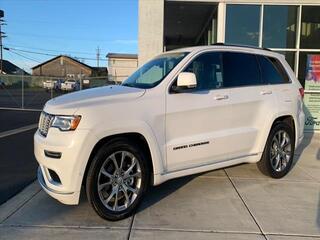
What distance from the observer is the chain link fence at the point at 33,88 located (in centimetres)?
2510

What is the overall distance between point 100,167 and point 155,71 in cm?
176

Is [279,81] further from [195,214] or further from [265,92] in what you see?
[195,214]

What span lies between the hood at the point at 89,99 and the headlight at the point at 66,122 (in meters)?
0.07

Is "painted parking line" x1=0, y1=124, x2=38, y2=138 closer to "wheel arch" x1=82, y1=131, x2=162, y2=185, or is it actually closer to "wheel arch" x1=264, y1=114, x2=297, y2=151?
"wheel arch" x1=82, y1=131, x2=162, y2=185

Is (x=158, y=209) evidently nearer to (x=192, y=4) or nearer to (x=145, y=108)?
(x=145, y=108)

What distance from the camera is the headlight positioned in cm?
467

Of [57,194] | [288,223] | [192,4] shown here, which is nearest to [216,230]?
[288,223]

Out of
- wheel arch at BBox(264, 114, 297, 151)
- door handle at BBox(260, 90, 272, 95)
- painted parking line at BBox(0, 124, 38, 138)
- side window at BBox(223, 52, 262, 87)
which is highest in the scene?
side window at BBox(223, 52, 262, 87)

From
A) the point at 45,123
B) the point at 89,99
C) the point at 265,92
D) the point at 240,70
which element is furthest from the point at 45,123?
the point at 265,92

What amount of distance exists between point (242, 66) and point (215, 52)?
57 cm

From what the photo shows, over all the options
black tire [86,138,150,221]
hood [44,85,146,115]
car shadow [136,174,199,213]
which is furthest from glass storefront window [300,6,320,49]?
black tire [86,138,150,221]

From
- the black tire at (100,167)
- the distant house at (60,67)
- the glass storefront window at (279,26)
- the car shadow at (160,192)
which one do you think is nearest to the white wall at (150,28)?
the glass storefront window at (279,26)

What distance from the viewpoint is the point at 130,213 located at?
16.9 ft

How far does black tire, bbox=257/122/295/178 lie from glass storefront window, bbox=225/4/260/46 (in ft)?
18.5
